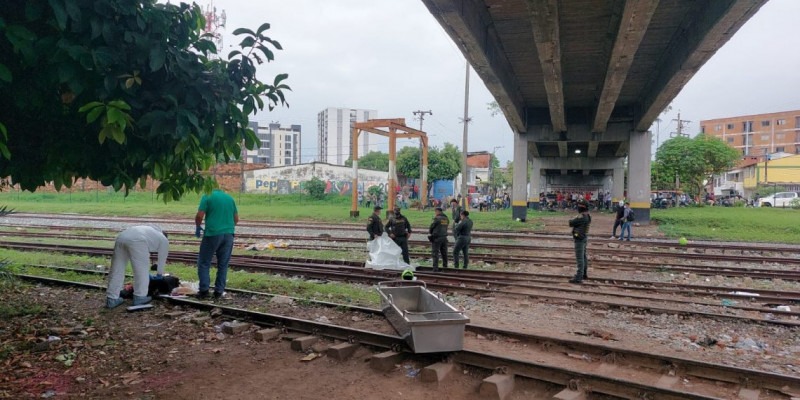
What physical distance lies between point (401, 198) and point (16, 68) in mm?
37780

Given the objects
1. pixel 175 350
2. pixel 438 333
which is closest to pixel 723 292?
pixel 438 333

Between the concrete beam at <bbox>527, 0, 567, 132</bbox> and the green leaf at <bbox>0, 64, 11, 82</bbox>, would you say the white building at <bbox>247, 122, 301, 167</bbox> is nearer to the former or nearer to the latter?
the concrete beam at <bbox>527, 0, 567, 132</bbox>

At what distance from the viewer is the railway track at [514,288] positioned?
781 cm

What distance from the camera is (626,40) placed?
11406mm

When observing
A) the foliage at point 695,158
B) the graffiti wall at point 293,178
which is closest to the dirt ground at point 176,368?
the graffiti wall at point 293,178

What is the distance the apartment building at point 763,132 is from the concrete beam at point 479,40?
9112cm

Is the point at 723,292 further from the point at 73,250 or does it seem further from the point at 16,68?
the point at 73,250

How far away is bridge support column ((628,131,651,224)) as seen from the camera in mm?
25297

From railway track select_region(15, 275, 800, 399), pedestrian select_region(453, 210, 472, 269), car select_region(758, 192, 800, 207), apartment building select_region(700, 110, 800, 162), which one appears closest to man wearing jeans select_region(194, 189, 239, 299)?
railway track select_region(15, 275, 800, 399)

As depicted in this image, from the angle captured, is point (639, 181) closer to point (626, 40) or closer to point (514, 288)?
point (626, 40)

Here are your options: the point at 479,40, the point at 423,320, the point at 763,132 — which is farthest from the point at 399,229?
the point at 763,132

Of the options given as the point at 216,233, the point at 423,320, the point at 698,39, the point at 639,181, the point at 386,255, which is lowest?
the point at 386,255

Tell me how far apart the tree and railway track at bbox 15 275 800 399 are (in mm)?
3021

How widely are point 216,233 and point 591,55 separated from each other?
1299 centimetres
